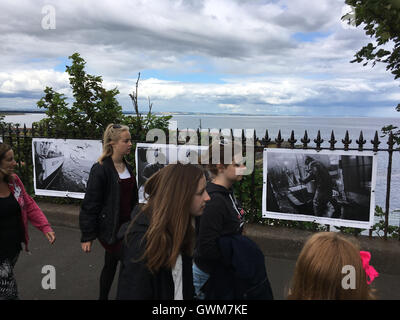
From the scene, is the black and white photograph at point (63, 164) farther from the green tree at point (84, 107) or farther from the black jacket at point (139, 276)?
the black jacket at point (139, 276)

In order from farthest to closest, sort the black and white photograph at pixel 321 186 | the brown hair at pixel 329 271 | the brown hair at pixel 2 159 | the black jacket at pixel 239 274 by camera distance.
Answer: the black and white photograph at pixel 321 186 → the brown hair at pixel 2 159 → the black jacket at pixel 239 274 → the brown hair at pixel 329 271

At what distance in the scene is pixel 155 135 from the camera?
5672 millimetres

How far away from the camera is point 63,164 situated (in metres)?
6.06

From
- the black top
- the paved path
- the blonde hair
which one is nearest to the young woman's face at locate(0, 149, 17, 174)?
the black top

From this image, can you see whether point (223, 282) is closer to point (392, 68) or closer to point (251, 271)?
point (251, 271)

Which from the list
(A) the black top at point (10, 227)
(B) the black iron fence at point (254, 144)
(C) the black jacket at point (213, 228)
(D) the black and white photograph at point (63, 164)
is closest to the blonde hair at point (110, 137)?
(A) the black top at point (10, 227)

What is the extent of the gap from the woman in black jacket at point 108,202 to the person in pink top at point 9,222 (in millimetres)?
532

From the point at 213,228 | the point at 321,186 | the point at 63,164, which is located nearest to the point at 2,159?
the point at 213,228

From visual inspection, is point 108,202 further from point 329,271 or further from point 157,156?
point 157,156

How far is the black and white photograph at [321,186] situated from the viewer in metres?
4.37

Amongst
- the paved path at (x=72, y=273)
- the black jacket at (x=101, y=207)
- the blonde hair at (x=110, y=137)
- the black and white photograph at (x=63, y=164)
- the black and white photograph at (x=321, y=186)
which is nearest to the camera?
the black jacket at (x=101, y=207)

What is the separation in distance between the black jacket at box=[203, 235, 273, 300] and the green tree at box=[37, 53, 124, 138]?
468 cm

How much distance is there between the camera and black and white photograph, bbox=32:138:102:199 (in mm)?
5871

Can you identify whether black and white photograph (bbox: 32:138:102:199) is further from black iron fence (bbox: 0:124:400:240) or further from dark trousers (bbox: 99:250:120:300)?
dark trousers (bbox: 99:250:120:300)
